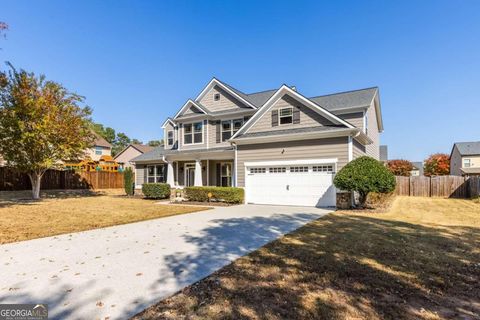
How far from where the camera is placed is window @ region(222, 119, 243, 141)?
18.1m

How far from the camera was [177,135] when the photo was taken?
2073 cm

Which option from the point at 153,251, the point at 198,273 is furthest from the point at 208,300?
the point at 153,251

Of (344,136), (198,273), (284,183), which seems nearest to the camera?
(198,273)

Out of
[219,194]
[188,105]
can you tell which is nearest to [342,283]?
[219,194]

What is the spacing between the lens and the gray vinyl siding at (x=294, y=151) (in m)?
12.5

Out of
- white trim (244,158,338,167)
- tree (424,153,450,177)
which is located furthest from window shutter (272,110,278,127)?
tree (424,153,450,177)

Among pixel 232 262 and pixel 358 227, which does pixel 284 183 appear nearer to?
pixel 358 227

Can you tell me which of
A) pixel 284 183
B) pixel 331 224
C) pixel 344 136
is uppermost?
pixel 344 136

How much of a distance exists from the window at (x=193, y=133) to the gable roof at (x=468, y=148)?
41.5 m

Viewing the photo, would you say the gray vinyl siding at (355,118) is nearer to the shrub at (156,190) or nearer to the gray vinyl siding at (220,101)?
the gray vinyl siding at (220,101)

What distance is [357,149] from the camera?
45.0ft

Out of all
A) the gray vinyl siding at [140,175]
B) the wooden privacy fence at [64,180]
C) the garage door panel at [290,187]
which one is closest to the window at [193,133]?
the gray vinyl siding at [140,175]

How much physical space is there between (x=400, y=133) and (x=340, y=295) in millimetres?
35177

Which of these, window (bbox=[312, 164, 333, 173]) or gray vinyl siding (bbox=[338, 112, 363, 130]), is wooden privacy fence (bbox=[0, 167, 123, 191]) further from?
gray vinyl siding (bbox=[338, 112, 363, 130])
